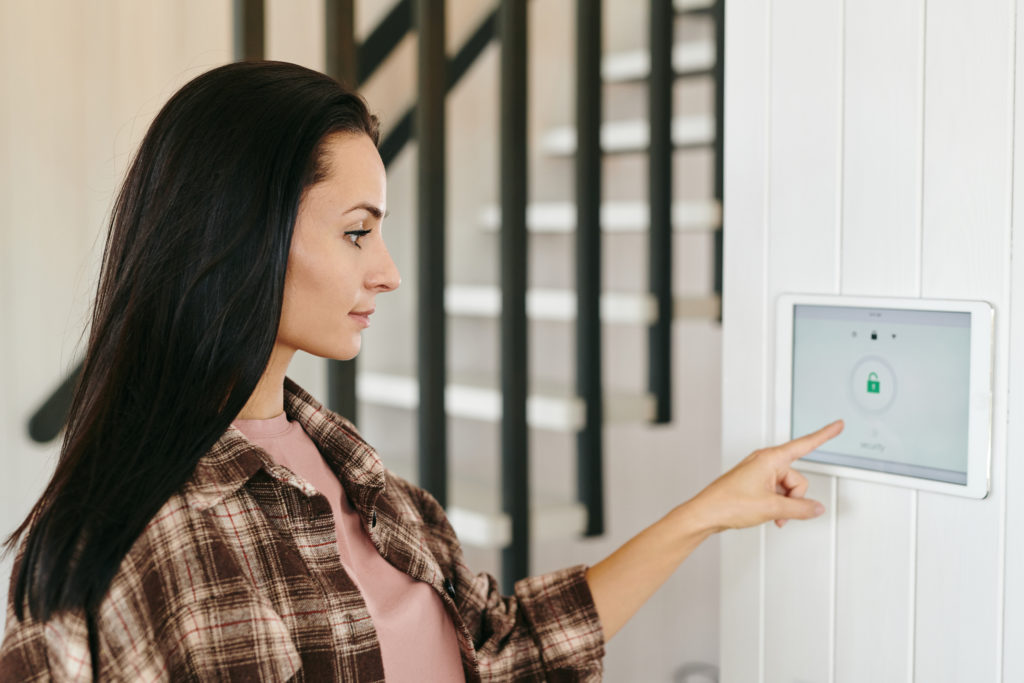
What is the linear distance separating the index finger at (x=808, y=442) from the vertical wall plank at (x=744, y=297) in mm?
79

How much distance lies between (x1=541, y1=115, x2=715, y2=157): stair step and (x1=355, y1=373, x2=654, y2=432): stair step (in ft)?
2.22

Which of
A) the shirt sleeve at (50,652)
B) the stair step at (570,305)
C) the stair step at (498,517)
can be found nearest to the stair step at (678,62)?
the stair step at (570,305)

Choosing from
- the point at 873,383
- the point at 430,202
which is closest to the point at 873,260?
the point at 873,383

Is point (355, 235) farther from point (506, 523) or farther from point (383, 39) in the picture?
point (383, 39)

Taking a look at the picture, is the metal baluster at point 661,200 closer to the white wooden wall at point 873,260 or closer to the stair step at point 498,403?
the stair step at point 498,403

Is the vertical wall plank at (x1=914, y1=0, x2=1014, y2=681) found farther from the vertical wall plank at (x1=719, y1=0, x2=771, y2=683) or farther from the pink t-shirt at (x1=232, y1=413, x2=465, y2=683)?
the pink t-shirt at (x1=232, y1=413, x2=465, y2=683)

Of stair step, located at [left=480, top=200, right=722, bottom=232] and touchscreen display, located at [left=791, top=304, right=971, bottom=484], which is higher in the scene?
stair step, located at [left=480, top=200, right=722, bottom=232]

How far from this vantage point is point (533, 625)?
110 cm

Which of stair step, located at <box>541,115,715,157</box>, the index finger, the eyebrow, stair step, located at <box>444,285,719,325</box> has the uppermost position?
stair step, located at <box>541,115,715,157</box>

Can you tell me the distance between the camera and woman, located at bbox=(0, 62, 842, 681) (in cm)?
76

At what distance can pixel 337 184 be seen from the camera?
2.97 ft

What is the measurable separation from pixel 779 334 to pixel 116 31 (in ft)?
4.98

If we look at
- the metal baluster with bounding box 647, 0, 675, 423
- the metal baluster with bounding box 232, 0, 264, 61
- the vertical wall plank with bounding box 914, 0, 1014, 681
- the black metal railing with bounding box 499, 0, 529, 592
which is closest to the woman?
the vertical wall plank with bounding box 914, 0, 1014, 681

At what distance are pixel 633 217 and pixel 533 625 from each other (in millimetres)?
1448
